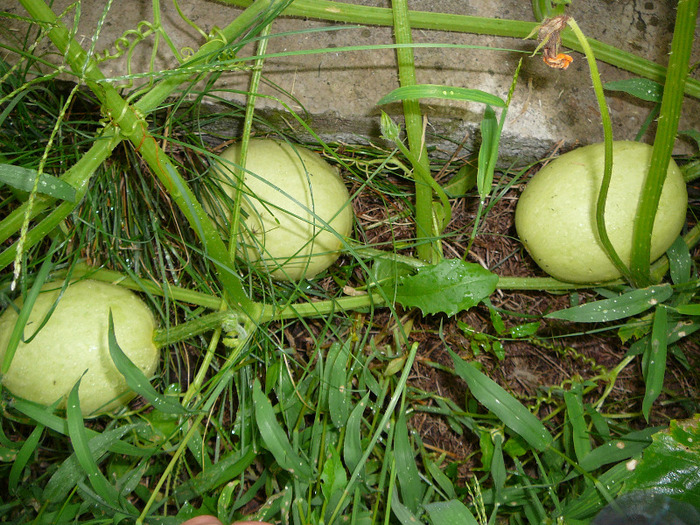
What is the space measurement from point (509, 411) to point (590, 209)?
0.63m

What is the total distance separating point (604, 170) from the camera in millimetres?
1469

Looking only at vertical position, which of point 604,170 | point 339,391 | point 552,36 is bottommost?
point 339,391

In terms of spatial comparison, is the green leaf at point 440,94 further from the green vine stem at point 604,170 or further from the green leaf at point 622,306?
the green leaf at point 622,306

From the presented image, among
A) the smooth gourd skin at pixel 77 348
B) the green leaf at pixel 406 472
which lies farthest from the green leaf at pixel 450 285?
the smooth gourd skin at pixel 77 348

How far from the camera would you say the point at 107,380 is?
1626mm

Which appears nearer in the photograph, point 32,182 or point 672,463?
point 32,182

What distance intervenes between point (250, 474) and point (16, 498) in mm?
729

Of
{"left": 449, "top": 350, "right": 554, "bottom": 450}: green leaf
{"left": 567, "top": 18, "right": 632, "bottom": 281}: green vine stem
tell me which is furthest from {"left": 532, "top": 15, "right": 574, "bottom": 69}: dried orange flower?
{"left": 449, "top": 350, "right": 554, "bottom": 450}: green leaf

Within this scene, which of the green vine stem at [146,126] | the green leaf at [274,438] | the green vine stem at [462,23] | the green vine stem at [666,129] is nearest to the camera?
the green vine stem at [146,126]

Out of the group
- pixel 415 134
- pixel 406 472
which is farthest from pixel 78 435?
pixel 415 134

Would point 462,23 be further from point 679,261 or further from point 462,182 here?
point 679,261

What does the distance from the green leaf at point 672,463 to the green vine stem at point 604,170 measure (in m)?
0.46

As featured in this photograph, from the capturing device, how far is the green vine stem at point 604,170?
126 centimetres

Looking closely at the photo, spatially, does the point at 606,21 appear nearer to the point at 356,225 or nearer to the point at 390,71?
the point at 390,71
